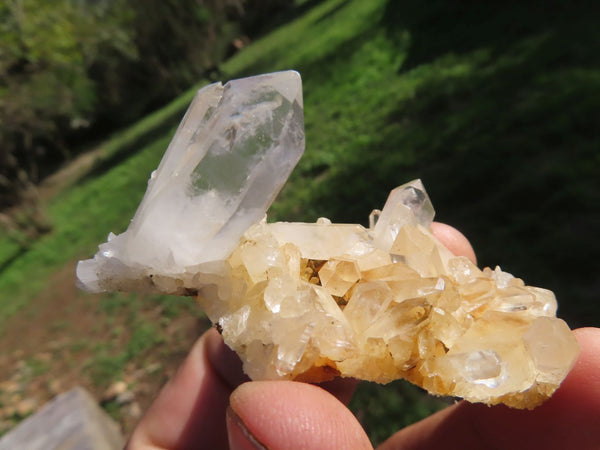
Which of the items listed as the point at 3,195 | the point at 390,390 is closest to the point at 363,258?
the point at 390,390

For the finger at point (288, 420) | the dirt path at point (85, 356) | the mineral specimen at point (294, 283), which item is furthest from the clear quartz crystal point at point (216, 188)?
the dirt path at point (85, 356)

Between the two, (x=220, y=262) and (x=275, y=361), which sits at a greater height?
(x=220, y=262)

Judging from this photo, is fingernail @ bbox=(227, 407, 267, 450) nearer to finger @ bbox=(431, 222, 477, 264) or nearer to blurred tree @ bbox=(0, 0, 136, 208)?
finger @ bbox=(431, 222, 477, 264)

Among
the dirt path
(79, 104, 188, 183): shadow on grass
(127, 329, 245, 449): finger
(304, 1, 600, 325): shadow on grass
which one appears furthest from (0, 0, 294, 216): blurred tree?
(127, 329, 245, 449): finger

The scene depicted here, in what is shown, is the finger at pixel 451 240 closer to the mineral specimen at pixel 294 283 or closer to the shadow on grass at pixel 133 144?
the mineral specimen at pixel 294 283

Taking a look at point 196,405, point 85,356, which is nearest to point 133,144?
point 85,356

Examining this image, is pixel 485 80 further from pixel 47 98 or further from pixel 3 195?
pixel 47 98

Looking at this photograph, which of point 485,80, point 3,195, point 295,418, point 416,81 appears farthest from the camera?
point 3,195
